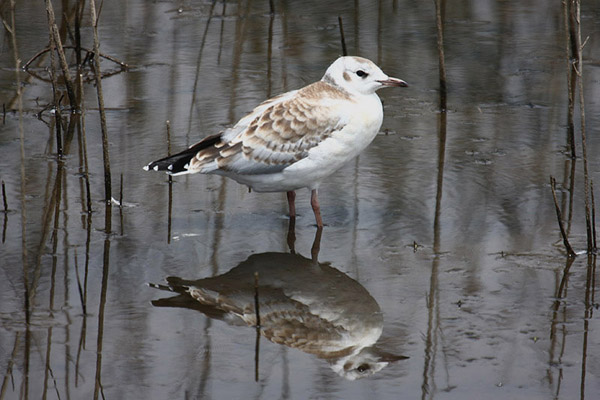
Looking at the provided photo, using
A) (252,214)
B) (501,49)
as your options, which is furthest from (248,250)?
(501,49)

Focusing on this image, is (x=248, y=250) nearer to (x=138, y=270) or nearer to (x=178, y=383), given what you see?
(x=138, y=270)

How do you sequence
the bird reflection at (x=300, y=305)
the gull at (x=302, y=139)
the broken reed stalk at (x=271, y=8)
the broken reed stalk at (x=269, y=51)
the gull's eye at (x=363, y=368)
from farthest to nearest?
the broken reed stalk at (x=271, y=8) < the broken reed stalk at (x=269, y=51) < the gull at (x=302, y=139) < the bird reflection at (x=300, y=305) < the gull's eye at (x=363, y=368)

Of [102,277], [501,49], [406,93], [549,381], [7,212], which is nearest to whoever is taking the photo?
[549,381]

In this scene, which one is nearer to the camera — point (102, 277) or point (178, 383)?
point (178, 383)

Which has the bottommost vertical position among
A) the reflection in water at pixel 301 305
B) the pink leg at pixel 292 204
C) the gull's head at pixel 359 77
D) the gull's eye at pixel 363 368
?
the reflection in water at pixel 301 305

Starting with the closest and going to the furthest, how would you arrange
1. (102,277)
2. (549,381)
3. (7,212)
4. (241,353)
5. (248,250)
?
1. (549,381)
2. (241,353)
3. (102,277)
4. (248,250)
5. (7,212)

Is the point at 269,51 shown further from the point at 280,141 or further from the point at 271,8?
the point at 280,141

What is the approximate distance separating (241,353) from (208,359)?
186mm

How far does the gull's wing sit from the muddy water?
1.62 ft

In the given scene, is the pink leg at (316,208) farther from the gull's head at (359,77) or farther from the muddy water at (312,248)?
the gull's head at (359,77)

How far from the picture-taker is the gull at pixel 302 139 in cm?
709

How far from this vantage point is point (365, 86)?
7.23m

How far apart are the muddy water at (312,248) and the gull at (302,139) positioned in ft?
1.41

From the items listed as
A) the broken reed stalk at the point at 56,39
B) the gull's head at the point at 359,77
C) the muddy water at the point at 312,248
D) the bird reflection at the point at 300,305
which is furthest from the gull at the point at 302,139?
the broken reed stalk at the point at 56,39
